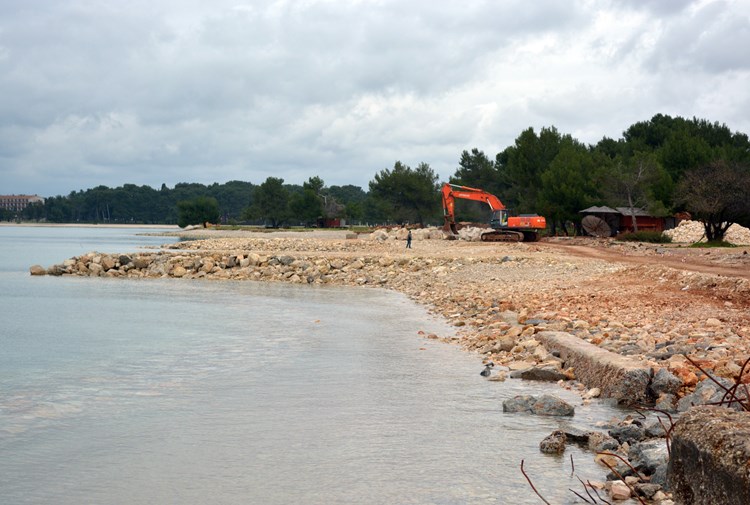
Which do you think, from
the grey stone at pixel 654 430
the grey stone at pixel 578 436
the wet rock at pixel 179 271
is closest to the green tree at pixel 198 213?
the wet rock at pixel 179 271

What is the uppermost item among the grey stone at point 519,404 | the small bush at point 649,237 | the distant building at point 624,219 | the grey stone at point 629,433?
the distant building at point 624,219

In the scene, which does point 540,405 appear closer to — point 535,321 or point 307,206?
point 535,321

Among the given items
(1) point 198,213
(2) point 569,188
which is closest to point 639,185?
(2) point 569,188

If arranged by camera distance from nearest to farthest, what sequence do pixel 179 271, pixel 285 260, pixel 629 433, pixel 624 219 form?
pixel 629 433 < pixel 285 260 < pixel 179 271 < pixel 624 219

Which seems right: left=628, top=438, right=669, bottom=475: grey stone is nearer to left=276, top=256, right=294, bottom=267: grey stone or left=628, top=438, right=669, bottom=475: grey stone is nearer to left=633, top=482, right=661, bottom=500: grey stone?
left=633, top=482, right=661, bottom=500: grey stone

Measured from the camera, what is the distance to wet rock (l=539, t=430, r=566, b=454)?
26.0 ft

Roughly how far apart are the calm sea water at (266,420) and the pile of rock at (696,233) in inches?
1469

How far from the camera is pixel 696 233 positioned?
53.4 meters

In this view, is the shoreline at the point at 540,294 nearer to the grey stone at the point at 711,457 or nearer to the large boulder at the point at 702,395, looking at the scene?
the large boulder at the point at 702,395

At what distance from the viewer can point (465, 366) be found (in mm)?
13219

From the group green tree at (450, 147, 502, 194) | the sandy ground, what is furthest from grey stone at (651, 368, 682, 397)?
green tree at (450, 147, 502, 194)

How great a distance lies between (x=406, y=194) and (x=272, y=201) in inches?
1336

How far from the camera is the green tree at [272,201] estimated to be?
127375mm

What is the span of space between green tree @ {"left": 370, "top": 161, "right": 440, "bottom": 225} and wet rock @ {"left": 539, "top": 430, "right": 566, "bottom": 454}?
9284cm
